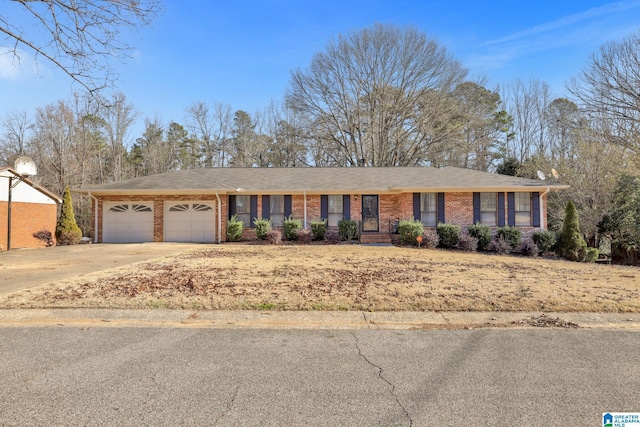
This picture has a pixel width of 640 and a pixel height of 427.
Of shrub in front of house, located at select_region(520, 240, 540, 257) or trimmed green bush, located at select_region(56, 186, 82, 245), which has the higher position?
trimmed green bush, located at select_region(56, 186, 82, 245)

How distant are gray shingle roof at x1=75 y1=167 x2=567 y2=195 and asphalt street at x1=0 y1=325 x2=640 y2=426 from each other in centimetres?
1436

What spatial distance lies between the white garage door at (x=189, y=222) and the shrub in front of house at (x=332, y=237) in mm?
5616

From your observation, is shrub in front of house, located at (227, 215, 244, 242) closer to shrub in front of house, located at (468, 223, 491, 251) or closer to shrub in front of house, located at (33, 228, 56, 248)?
shrub in front of house, located at (33, 228, 56, 248)

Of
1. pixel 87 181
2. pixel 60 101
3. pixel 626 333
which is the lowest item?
pixel 626 333

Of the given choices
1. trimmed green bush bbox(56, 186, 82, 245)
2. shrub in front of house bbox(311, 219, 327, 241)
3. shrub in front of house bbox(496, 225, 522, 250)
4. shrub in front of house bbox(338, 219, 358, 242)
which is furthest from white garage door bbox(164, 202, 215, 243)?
shrub in front of house bbox(496, 225, 522, 250)

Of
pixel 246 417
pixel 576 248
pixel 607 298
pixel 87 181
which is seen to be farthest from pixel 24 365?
pixel 87 181

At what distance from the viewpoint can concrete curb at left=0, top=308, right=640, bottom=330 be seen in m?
5.29

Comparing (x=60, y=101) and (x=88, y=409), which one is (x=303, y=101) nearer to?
(x=60, y=101)

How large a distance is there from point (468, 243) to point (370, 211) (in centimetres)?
513

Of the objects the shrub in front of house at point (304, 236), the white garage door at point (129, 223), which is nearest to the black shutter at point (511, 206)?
the shrub in front of house at point (304, 236)

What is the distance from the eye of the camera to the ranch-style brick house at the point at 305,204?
1886 centimetres

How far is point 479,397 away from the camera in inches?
124

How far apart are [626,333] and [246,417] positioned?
481 cm

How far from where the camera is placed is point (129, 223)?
1967cm
